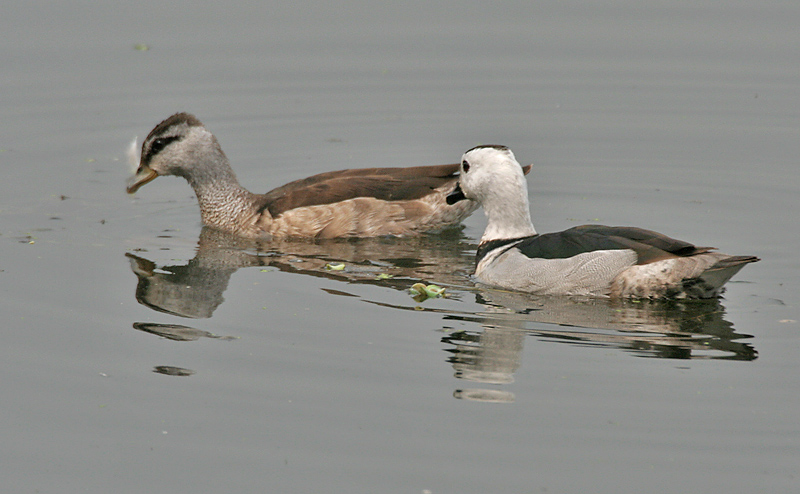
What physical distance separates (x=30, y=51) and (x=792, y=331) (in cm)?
1507

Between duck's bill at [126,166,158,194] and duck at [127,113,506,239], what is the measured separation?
14mm

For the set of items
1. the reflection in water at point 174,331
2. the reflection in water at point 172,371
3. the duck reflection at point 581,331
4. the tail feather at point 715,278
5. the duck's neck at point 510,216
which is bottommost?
the reflection in water at point 172,371

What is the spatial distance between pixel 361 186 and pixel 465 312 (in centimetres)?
388

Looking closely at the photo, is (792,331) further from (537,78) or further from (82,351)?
(537,78)

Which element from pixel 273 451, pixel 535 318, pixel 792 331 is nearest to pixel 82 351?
pixel 273 451

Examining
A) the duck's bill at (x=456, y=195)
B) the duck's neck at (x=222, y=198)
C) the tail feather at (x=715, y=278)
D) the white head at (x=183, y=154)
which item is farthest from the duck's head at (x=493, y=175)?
the white head at (x=183, y=154)

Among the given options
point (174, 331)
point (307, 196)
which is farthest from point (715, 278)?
point (307, 196)

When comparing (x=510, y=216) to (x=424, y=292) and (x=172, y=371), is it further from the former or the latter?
(x=172, y=371)

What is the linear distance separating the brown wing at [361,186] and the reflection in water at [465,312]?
56 cm

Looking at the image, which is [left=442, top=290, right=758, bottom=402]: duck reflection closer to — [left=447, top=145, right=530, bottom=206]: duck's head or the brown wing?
[left=447, top=145, right=530, bottom=206]: duck's head

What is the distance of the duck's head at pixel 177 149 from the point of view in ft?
46.9

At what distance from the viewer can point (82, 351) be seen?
31.7 feet

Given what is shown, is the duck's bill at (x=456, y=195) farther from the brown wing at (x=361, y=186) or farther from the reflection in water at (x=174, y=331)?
the reflection in water at (x=174, y=331)

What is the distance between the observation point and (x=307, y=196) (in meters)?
13.9
